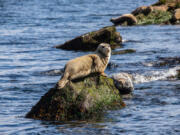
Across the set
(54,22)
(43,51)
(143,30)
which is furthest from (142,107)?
(54,22)

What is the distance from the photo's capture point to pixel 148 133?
918 centimetres

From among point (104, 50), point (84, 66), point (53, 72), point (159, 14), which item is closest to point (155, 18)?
point (159, 14)

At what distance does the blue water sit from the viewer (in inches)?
384

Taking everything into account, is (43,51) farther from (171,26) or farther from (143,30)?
(171,26)

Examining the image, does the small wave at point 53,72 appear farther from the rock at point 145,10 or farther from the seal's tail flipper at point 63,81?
the rock at point 145,10

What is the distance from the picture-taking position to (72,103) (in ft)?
33.9

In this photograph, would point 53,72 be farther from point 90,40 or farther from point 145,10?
point 145,10

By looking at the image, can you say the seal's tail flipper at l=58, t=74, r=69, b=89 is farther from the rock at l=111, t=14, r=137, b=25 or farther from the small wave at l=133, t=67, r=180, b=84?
the rock at l=111, t=14, r=137, b=25

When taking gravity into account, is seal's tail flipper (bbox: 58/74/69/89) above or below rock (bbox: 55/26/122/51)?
below

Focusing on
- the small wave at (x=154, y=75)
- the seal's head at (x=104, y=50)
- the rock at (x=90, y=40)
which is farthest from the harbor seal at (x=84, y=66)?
the rock at (x=90, y=40)

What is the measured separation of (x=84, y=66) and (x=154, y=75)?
5.99 m

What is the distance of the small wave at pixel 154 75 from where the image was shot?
611 inches

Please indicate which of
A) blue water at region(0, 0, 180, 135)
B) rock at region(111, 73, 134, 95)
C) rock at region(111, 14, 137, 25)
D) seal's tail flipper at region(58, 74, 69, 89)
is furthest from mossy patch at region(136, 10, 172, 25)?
seal's tail flipper at region(58, 74, 69, 89)

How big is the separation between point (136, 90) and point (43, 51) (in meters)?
10.2
